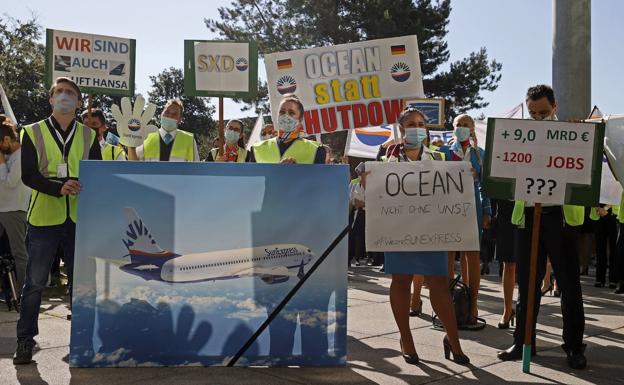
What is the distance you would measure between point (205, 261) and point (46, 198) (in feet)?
4.30

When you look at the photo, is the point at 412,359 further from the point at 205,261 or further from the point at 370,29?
the point at 370,29

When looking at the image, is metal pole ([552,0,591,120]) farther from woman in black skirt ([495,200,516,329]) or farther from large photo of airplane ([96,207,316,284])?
large photo of airplane ([96,207,316,284])

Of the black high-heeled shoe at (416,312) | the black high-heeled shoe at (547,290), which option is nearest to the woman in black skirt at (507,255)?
the black high-heeled shoe at (416,312)

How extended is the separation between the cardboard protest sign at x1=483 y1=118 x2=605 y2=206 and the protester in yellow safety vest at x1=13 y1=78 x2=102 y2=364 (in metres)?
3.06

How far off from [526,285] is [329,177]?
1.83 metres

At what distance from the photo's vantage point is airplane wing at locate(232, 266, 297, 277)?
198 inches

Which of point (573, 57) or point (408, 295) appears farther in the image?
point (573, 57)

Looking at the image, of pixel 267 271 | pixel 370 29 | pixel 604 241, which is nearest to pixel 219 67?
pixel 267 271

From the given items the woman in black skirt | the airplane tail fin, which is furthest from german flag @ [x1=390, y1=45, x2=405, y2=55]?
A: the airplane tail fin

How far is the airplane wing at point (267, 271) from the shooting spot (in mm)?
5020

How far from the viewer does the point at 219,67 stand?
26.8 ft

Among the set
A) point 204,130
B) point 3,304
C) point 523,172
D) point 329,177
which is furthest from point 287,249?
point 204,130

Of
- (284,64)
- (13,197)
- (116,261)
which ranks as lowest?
(116,261)

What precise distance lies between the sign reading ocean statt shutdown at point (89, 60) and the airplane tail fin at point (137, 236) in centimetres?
435
